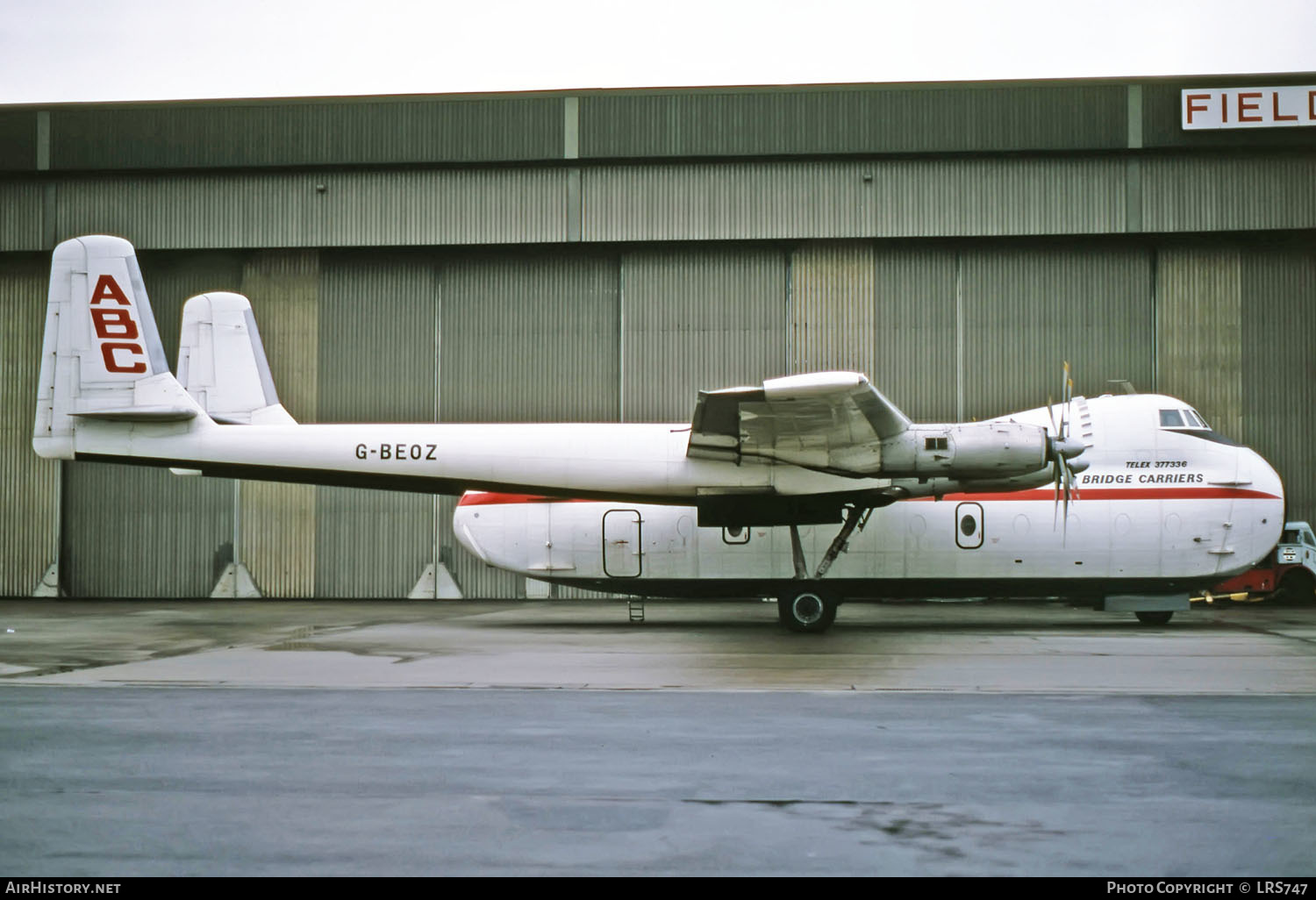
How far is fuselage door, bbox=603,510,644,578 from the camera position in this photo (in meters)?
23.9

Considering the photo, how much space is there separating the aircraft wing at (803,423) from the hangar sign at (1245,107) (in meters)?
18.4

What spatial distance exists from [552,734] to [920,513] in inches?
568

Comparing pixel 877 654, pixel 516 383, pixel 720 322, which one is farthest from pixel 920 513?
pixel 516 383

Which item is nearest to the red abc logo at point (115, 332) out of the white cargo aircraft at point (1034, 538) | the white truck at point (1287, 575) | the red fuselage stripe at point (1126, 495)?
the red fuselage stripe at point (1126, 495)

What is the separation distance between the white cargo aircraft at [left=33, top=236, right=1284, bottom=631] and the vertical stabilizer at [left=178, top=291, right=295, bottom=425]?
0.19 meters

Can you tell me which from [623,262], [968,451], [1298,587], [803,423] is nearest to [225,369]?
[803,423]

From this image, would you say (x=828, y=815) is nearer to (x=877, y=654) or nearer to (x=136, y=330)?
(x=877, y=654)

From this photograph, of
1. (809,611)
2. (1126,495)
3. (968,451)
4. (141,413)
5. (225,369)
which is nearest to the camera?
(968,451)

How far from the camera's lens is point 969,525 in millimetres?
23234

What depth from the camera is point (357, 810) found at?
24.1ft

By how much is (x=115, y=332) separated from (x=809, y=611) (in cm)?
1384

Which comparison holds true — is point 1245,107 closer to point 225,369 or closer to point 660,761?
point 225,369

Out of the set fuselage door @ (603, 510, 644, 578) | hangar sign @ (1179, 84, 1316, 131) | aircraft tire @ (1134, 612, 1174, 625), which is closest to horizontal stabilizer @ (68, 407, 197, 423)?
fuselage door @ (603, 510, 644, 578)

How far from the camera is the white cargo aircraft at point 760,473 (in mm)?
20781
